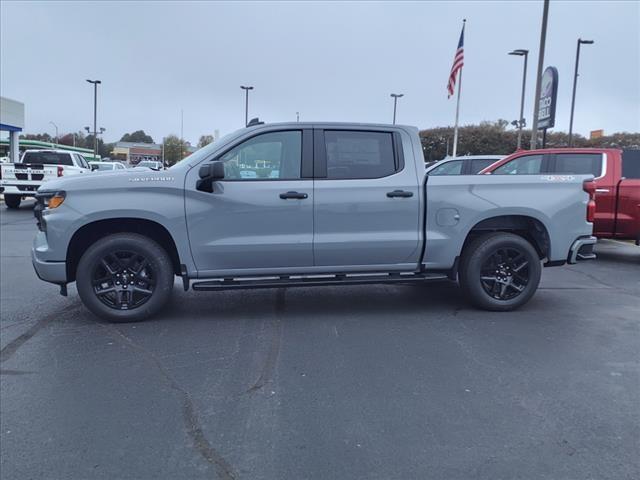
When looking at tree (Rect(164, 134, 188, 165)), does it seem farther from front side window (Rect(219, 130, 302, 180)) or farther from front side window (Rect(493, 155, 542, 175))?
front side window (Rect(219, 130, 302, 180))

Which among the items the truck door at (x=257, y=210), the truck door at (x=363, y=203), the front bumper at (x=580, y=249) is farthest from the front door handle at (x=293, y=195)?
the front bumper at (x=580, y=249)

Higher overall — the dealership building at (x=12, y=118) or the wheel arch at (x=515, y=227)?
the dealership building at (x=12, y=118)

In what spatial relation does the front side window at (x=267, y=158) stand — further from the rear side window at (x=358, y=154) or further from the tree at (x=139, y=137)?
the tree at (x=139, y=137)

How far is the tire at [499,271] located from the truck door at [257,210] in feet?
5.78

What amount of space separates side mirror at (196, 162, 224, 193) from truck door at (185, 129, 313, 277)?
0.06 metres

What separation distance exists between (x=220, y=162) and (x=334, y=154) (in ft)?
3.94

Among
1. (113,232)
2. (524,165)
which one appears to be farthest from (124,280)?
(524,165)

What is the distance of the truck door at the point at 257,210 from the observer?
219 inches

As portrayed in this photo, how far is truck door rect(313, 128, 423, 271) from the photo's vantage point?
5.74m

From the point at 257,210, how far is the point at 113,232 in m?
1.47

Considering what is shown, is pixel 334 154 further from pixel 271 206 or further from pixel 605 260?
pixel 605 260

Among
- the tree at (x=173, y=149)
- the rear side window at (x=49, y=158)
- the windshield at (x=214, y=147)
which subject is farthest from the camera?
the tree at (x=173, y=149)

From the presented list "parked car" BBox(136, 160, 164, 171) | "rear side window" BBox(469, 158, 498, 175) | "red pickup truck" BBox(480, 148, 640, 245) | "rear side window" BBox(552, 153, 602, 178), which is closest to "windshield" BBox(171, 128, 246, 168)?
"parked car" BBox(136, 160, 164, 171)

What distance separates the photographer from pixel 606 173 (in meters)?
9.63
